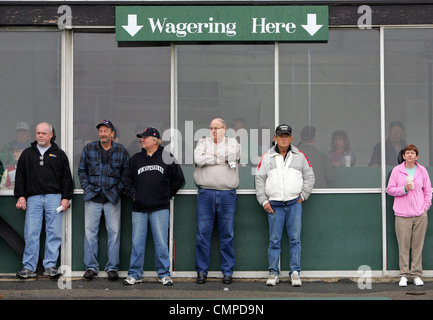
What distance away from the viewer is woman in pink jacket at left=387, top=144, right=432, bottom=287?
8.05 metres

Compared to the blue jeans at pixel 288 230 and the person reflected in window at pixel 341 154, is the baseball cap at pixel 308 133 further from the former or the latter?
the blue jeans at pixel 288 230

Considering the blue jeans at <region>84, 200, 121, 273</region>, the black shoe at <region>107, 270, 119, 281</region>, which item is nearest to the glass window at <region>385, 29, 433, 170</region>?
the blue jeans at <region>84, 200, 121, 273</region>

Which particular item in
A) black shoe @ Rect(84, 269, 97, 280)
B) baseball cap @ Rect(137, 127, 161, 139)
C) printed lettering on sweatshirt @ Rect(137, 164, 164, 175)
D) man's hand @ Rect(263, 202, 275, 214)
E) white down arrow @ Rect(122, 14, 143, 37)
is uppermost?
white down arrow @ Rect(122, 14, 143, 37)

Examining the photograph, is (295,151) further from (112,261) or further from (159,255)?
(112,261)

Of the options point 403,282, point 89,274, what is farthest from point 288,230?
point 89,274

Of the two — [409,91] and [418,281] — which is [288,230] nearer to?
[418,281]

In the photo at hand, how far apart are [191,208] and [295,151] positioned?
1511 millimetres

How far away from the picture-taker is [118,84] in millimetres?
8586

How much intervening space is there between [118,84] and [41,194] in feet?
5.60

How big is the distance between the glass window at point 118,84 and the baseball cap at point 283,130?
5.10 ft

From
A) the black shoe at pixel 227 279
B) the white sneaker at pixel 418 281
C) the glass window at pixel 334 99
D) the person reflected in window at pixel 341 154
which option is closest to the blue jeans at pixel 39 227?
the black shoe at pixel 227 279

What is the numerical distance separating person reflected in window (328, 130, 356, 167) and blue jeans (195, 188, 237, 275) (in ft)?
4.54

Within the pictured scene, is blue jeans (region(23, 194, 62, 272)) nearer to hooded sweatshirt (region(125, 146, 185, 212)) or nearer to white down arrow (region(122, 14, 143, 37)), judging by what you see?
hooded sweatshirt (region(125, 146, 185, 212))

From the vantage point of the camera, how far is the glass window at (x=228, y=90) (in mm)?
8516
